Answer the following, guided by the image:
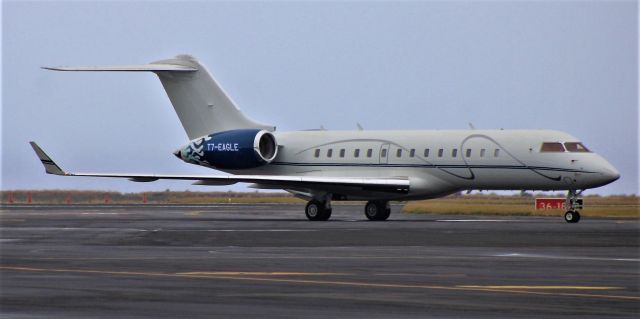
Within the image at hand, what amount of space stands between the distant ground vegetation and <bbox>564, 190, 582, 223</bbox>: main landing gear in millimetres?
5731

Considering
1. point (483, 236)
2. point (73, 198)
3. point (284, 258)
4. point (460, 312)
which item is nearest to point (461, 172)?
point (483, 236)

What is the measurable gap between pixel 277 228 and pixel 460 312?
2019 cm

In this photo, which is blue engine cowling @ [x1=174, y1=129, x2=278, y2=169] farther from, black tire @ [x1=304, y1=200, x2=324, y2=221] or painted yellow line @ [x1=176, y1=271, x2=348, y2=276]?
painted yellow line @ [x1=176, y1=271, x2=348, y2=276]

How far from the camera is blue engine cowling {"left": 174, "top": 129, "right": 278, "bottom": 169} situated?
42188mm

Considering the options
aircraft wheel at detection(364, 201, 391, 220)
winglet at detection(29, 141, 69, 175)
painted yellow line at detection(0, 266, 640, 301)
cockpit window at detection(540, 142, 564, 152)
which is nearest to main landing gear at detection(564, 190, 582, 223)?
cockpit window at detection(540, 142, 564, 152)

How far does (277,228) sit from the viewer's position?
31.9m

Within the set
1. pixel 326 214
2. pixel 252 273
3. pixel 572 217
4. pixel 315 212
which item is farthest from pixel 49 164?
pixel 252 273

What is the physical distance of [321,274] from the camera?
54.0 ft

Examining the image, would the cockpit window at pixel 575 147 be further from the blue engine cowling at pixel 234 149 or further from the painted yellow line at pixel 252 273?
the painted yellow line at pixel 252 273

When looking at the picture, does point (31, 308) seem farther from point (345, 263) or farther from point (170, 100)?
point (170, 100)

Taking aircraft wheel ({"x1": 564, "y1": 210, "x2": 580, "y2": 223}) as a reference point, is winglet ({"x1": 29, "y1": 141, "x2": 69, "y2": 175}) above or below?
above

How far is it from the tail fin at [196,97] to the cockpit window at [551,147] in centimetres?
1179

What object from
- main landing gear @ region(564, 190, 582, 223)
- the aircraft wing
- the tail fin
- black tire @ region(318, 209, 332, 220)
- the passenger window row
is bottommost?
black tire @ region(318, 209, 332, 220)

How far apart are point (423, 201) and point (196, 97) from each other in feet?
64.2
